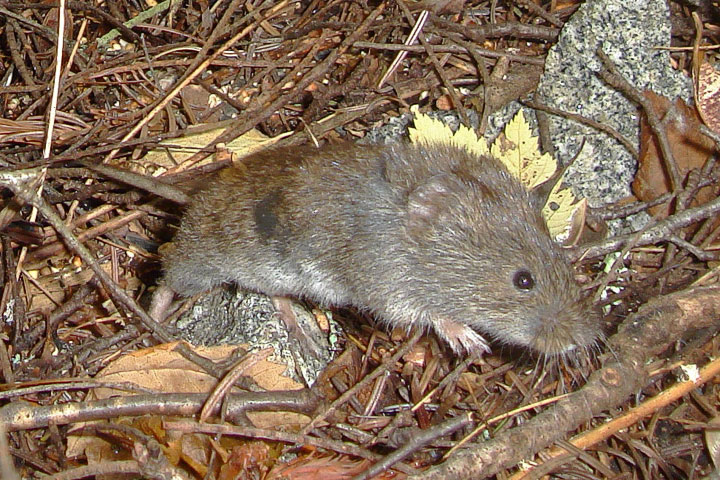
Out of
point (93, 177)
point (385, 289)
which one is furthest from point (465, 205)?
point (93, 177)

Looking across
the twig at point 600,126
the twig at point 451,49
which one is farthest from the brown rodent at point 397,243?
the twig at point 451,49

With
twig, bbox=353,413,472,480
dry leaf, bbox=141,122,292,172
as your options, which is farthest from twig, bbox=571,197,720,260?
dry leaf, bbox=141,122,292,172

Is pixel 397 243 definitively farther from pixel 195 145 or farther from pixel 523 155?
pixel 195 145

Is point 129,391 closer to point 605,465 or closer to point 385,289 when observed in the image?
point 385,289

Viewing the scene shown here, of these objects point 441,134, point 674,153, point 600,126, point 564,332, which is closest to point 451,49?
point 441,134

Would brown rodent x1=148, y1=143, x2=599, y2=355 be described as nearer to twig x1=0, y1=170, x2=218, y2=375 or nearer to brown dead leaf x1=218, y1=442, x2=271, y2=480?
twig x1=0, y1=170, x2=218, y2=375

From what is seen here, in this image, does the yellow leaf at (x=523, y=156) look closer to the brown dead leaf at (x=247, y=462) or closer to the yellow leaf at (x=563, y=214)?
the yellow leaf at (x=563, y=214)

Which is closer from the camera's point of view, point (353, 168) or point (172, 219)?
point (353, 168)
